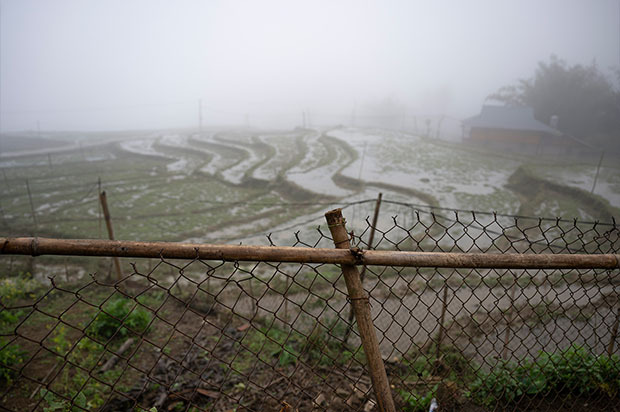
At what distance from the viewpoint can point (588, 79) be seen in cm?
3231

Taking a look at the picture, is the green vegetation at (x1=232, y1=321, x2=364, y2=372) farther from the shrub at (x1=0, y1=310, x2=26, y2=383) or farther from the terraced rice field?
the terraced rice field

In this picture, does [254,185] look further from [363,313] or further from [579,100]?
[579,100]

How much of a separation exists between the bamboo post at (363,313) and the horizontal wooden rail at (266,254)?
10 cm

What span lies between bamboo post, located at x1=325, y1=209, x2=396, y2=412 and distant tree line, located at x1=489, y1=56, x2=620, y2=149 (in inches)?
1505

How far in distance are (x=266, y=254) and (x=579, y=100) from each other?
136 feet

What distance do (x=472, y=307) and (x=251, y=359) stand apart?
20.3 ft

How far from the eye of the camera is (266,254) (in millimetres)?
1483

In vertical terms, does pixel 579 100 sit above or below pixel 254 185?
above

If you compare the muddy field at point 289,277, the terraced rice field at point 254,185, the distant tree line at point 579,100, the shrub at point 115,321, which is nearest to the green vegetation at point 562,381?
the muddy field at point 289,277

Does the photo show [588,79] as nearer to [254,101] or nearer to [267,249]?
[267,249]

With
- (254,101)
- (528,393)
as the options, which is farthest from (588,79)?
(254,101)

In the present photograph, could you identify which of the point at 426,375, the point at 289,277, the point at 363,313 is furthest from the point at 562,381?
the point at 289,277

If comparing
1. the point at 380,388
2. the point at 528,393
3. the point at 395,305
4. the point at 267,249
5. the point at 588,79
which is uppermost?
the point at 588,79

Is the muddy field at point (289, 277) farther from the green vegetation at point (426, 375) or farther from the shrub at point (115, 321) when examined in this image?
the shrub at point (115, 321)
